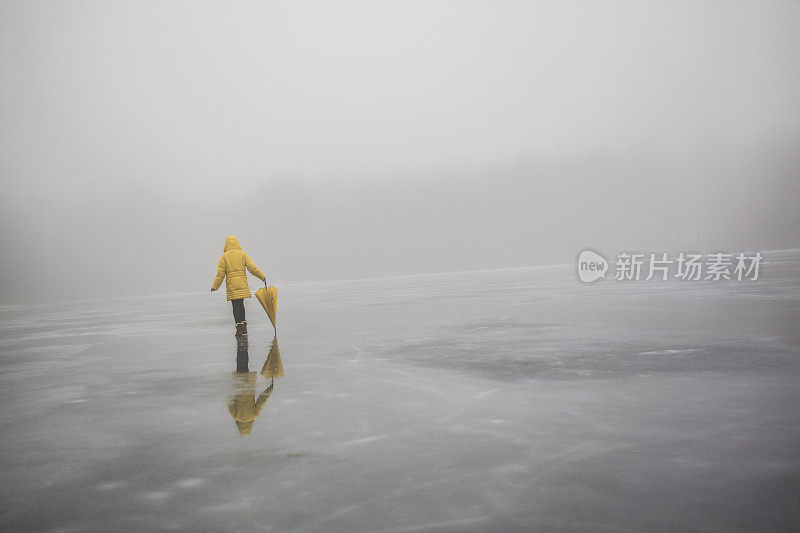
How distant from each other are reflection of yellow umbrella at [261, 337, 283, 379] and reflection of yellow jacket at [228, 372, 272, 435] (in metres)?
0.31

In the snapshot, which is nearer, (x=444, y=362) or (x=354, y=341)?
(x=444, y=362)

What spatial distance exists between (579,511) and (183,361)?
7534mm

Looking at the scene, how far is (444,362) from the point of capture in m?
8.49

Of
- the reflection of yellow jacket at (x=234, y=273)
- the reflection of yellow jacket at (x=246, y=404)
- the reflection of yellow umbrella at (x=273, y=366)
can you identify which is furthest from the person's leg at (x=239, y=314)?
the reflection of yellow jacket at (x=246, y=404)

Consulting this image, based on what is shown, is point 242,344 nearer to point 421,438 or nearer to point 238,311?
point 238,311

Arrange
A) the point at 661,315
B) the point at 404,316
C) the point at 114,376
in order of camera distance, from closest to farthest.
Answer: the point at 114,376
the point at 661,315
the point at 404,316

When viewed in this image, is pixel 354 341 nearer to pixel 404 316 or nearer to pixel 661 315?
pixel 404 316

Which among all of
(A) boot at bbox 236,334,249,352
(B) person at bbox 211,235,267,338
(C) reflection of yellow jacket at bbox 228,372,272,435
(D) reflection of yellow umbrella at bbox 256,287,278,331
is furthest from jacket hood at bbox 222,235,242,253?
(C) reflection of yellow jacket at bbox 228,372,272,435

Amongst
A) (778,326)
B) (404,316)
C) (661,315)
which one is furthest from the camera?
(404,316)

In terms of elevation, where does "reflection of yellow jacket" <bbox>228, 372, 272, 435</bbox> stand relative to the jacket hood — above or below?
below

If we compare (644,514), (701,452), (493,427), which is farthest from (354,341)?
(644,514)

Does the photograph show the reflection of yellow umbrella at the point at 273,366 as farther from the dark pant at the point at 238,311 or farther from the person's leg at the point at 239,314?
the dark pant at the point at 238,311

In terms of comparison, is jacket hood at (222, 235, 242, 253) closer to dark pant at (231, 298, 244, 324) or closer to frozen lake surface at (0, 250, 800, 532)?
dark pant at (231, 298, 244, 324)

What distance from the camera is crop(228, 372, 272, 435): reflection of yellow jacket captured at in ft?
17.6
